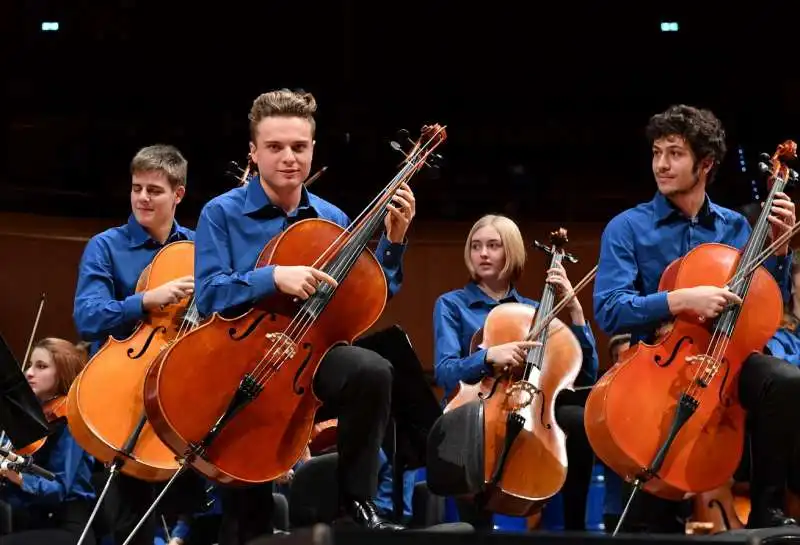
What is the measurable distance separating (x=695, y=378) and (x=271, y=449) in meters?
1.21

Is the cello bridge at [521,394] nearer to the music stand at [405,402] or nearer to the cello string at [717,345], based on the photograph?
the music stand at [405,402]

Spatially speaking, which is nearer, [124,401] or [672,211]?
[124,401]

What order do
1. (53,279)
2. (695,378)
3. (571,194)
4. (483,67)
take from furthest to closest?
1. (483,67)
2. (571,194)
3. (53,279)
4. (695,378)

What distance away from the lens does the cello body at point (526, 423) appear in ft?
12.5

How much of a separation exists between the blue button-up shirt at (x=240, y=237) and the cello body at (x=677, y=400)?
0.73m

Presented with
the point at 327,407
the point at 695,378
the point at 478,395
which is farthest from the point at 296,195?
the point at 695,378

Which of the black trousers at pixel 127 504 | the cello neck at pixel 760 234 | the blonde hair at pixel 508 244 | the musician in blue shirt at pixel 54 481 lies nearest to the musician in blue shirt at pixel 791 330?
the cello neck at pixel 760 234

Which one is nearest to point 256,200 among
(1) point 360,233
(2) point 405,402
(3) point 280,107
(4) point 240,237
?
(4) point 240,237

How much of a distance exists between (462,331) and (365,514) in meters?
1.42

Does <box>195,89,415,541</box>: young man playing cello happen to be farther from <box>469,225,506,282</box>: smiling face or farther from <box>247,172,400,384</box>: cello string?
<box>469,225,506,282</box>: smiling face

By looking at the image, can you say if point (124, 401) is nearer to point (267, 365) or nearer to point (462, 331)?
point (267, 365)

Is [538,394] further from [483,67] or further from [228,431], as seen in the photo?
[483,67]

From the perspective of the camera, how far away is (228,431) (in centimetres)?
308

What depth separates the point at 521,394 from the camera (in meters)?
3.91
